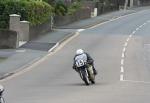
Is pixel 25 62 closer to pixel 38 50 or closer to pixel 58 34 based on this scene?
pixel 38 50

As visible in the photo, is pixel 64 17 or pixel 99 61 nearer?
pixel 99 61

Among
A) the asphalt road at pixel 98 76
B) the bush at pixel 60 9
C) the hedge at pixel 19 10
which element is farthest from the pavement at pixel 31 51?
the bush at pixel 60 9

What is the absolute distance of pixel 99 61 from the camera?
117 ft

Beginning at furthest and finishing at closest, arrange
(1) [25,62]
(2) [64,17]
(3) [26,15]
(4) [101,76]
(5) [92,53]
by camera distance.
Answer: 1. (2) [64,17]
2. (3) [26,15]
3. (5) [92,53]
4. (1) [25,62]
5. (4) [101,76]

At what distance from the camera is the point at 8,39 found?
40.6m

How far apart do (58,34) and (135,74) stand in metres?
21.9

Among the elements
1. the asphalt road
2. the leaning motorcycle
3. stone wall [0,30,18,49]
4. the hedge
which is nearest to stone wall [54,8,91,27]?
the asphalt road

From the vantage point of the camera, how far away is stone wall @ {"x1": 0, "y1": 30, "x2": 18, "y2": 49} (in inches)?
1593

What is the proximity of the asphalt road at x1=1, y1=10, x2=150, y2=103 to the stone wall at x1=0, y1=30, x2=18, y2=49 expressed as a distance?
3.07 meters

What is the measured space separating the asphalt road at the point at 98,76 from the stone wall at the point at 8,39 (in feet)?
10.1

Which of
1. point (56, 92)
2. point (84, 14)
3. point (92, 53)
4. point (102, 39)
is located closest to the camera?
point (56, 92)

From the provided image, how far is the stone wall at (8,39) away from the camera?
40469 millimetres

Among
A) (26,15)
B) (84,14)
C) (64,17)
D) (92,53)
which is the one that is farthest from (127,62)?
(84,14)

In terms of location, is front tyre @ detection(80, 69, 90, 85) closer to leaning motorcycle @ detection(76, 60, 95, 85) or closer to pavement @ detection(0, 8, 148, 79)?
leaning motorcycle @ detection(76, 60, 95, 85)
